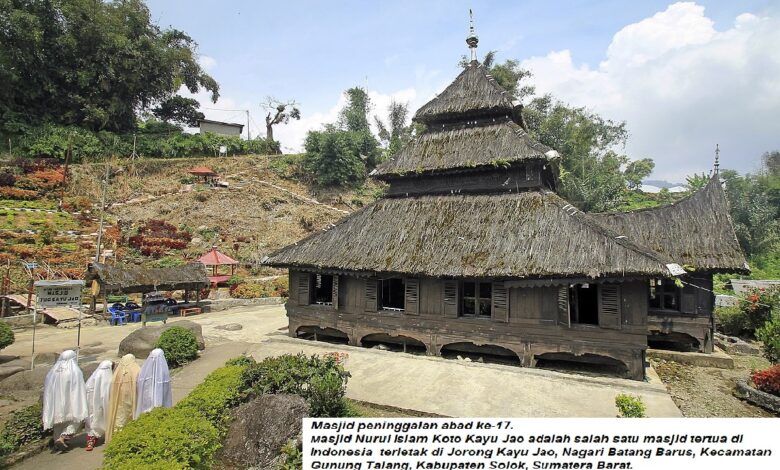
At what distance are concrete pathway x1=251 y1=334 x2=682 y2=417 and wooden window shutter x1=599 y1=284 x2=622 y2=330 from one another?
1.55 metres

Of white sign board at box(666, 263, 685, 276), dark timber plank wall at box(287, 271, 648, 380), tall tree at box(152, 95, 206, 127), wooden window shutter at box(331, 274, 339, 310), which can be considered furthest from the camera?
tall tree at box(152, 95, 206, 127)

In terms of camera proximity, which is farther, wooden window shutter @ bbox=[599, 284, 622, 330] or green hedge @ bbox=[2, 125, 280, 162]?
green hedge @ bbox=[2, 125, 280, 162]

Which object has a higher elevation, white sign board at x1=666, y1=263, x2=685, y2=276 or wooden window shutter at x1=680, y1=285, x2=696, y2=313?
white sign board at x1=666, y1=263, x2=685, y2=276

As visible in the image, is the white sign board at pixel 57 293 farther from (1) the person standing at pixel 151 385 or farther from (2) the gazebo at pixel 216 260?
(2) the gazebo at pixel 216 260

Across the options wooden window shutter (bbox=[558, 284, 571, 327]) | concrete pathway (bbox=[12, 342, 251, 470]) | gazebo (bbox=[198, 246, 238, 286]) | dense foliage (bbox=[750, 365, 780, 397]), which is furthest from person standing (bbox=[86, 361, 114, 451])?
gazebo (bbox=[198, 246, 238, 286])

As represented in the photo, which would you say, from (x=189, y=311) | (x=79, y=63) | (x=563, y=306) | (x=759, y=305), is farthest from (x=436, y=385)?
(x=79, y=63)

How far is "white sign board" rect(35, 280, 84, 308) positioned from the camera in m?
12.1

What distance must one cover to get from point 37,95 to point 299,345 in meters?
43.3

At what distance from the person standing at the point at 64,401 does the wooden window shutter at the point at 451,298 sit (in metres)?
9.79

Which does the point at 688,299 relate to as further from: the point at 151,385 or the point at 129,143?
the point at 129,143

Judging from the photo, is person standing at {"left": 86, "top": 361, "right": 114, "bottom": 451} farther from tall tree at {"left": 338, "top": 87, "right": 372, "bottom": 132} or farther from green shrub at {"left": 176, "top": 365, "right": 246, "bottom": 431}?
tall tree at {"left": 338, "top": 87, "right": 372, "bottom": 132}

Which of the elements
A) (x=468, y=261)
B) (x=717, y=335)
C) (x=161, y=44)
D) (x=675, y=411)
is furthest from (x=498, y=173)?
(x=161, y=44)

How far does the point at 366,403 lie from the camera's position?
953 centimetres

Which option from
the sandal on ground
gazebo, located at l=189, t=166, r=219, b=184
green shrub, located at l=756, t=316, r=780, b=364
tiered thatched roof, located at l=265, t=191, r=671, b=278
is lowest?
the sandal on ground
